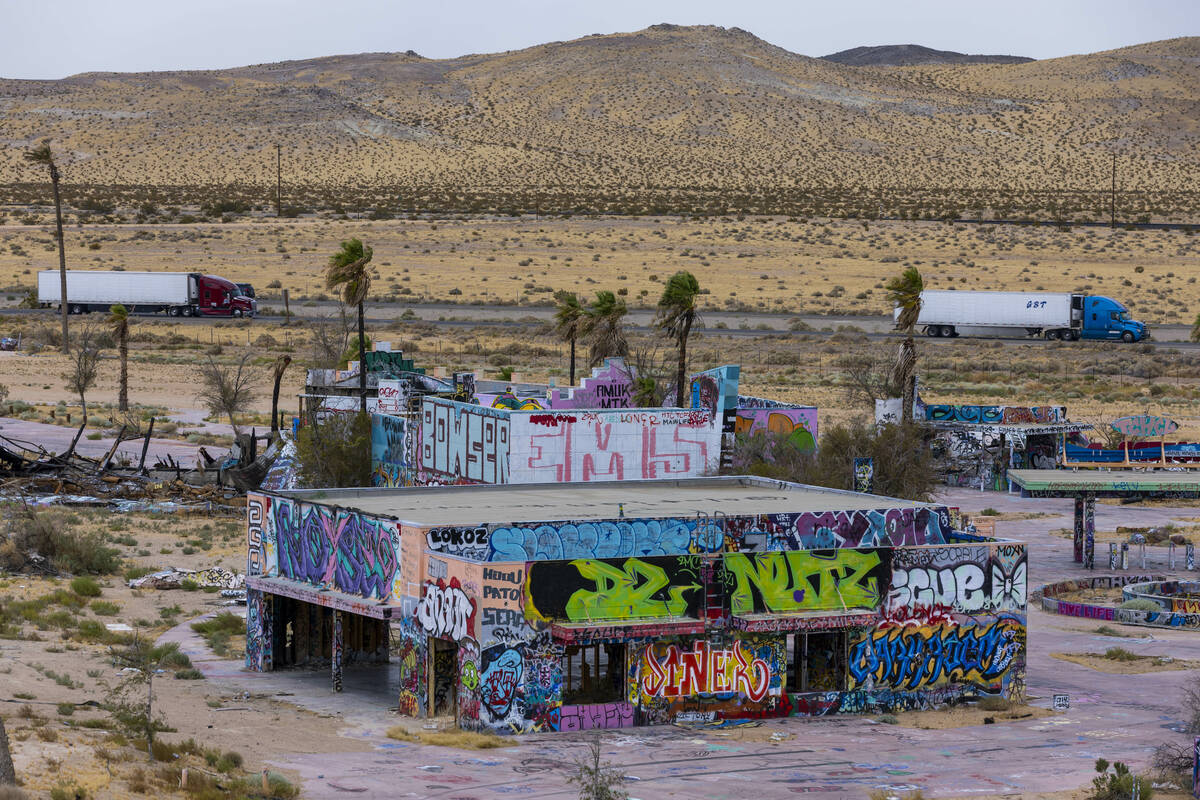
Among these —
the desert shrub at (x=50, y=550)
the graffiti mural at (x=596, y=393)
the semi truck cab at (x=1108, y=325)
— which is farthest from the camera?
the semi truck cab at (x=1108, y=325)

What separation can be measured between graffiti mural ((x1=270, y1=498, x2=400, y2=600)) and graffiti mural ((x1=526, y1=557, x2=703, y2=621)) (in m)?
2.66

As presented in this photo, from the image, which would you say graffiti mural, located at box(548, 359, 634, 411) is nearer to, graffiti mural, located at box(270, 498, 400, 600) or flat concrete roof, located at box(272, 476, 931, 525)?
flat concrete roof, located at box(272, 476, 931, 525)

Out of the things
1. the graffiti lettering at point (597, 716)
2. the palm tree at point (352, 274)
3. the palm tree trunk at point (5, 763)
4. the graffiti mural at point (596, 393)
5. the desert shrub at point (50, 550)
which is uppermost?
the palm tree at point (352, 274)

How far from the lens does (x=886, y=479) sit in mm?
44781

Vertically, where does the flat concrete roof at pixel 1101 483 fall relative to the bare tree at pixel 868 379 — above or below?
below

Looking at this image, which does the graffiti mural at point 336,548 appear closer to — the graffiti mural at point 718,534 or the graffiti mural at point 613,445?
the graffiti mural at point 718,534

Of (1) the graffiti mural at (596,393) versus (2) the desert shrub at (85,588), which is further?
(1) the graffiti mural at (596,393)

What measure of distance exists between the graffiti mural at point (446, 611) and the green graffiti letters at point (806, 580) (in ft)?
13.8

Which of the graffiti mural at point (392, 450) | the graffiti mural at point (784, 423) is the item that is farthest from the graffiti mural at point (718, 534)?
the graffiti mural at point (392, 450)

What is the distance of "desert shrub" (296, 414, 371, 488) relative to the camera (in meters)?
41.8

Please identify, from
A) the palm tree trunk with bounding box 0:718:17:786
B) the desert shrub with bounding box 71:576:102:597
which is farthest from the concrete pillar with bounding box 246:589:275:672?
the palm tree trunk with bounding box 0:718:17:786

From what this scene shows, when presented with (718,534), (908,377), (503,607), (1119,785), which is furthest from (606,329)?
(1119,785)

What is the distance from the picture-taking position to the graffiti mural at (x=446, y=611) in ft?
83.1

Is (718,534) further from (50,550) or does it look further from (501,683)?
(50,550)
